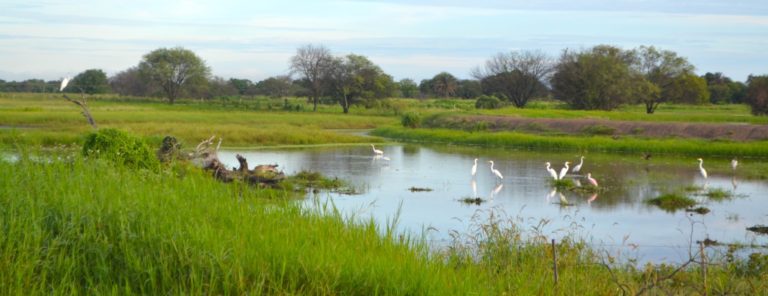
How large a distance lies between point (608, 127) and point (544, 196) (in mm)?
21554

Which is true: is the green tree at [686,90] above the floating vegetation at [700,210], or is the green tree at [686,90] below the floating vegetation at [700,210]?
above

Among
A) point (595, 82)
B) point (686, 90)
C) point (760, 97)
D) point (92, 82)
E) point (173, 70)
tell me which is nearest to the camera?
point (760, 97)

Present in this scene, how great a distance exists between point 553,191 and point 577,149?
50.2 feet

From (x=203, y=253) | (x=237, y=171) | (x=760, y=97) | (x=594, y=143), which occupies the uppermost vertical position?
(x=760, y=97)

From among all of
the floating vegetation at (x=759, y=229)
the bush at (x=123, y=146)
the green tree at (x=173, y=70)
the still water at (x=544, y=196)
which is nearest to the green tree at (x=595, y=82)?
the still water at (x=544, y=196)

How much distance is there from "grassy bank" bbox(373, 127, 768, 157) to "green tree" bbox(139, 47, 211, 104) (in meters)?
45.2

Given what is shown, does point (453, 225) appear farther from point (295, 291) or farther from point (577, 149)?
point (577, 149)

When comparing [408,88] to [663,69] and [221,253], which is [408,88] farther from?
[221,253]

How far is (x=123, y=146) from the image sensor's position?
47.7ft

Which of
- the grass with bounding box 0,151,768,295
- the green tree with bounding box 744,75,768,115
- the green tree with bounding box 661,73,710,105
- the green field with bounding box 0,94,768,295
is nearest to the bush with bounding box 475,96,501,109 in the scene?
the green tree with bounding box 661,73,710,105

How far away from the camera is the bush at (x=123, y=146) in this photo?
567 inches

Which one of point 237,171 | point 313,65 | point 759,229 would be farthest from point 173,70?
point 759,229

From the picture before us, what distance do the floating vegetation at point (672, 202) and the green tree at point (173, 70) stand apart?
68.0 metres

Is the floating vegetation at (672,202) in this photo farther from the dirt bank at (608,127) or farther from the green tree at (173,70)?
the green tree at (173,70)
